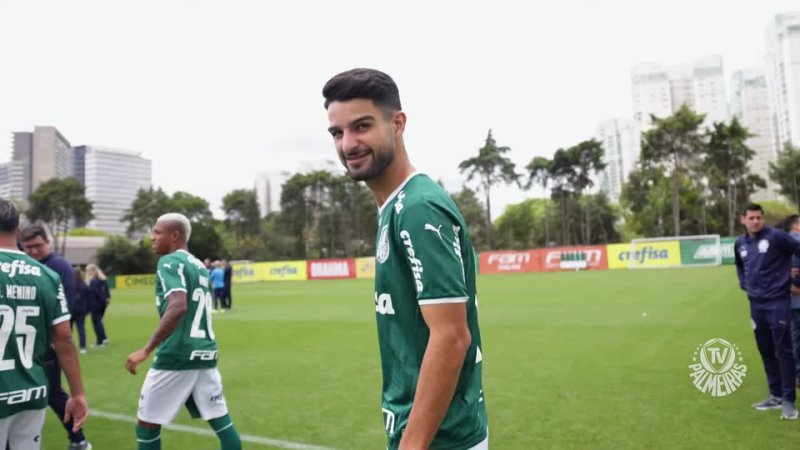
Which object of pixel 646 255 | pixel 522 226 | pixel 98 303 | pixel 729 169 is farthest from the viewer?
pixel 522 226

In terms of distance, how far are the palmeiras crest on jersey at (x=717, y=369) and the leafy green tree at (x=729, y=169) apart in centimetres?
5346

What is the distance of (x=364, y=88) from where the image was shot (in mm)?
1923

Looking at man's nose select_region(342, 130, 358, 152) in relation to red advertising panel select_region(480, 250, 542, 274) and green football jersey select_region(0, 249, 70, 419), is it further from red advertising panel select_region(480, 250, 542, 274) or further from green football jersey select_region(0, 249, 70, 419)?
red advertising panel select_region(480, 250, 542, 274)

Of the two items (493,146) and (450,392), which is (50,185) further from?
(450,392)

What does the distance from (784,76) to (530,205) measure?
45.1 meters

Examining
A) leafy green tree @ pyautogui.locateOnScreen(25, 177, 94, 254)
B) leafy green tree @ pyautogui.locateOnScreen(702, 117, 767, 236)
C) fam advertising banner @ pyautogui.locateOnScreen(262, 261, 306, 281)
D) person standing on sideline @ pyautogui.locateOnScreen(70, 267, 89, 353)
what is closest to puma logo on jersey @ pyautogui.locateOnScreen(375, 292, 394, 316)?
person standing on sideline @ pyautogui.locateOnScreen(70, 267, 89, 353)

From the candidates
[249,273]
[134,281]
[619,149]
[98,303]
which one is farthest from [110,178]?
[98,303]

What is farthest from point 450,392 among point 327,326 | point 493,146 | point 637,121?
point 637,121

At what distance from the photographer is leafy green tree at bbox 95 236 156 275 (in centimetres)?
6669

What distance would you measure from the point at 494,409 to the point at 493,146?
66.8 m

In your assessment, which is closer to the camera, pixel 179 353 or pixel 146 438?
pixel 146 438

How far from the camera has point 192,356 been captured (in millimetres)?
4523

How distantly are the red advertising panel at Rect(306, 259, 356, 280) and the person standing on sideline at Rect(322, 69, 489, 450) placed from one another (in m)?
46.8

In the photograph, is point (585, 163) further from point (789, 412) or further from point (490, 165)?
point (789, 412)
